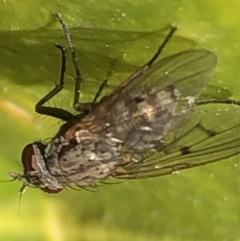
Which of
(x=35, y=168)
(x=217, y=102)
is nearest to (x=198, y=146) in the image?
(x=217, y=102)

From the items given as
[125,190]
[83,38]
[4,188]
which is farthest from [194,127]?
[4,188]

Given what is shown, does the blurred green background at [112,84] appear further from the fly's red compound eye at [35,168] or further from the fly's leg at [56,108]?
the fly's red compound eye at [35,168]

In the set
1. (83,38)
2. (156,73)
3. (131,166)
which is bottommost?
(131,166)

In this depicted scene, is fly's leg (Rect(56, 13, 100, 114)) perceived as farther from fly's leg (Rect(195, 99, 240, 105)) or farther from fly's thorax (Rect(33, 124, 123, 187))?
fly's leg (Rect(195, 99, 240, 105))

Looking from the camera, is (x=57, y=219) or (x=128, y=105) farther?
(x=57, y=219)

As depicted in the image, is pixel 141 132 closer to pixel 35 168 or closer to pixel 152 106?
pixel 152 106

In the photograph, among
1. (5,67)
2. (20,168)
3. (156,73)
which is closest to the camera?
(156,73)

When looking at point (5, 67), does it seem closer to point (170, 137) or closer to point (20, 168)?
point (20, 168)
